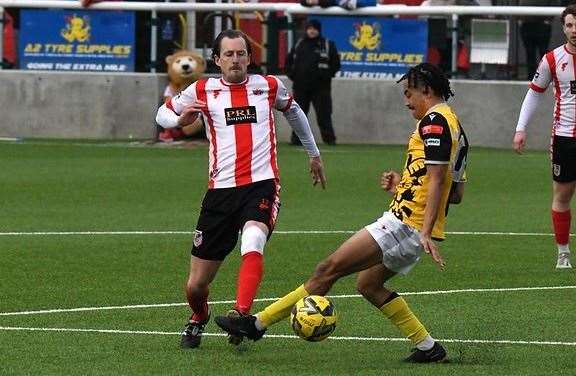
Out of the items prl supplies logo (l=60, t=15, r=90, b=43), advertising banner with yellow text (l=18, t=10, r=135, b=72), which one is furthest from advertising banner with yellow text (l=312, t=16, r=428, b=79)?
prl supplies logo (l=60, t=15, r=90, b=43)

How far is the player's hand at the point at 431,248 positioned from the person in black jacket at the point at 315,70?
20595mm

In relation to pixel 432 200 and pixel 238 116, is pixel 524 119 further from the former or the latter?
pixel 432 200

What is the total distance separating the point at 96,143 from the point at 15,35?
3.17 m

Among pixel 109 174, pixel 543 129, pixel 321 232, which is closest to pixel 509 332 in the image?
pixel 321 232

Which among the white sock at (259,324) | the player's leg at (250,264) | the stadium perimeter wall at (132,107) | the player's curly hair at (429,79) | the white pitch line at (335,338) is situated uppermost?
the player's curly hair at (429,79)

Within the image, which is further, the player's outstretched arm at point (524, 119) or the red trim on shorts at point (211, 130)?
the player's outstretched arm at point (524, 119)

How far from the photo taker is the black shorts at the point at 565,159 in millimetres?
15922

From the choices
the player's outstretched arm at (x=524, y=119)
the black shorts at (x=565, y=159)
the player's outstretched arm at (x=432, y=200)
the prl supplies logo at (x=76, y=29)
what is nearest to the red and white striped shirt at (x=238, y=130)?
the player's outstretched arm at (x=432, y=200)

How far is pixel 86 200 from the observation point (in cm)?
2238

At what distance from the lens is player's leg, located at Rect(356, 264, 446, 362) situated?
431 inches

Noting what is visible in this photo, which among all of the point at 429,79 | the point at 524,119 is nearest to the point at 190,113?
the point at 429,79

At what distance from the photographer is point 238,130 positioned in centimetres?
1173

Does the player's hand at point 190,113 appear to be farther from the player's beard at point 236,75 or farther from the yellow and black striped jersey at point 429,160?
the yellow and black striped jersey at point 429,160

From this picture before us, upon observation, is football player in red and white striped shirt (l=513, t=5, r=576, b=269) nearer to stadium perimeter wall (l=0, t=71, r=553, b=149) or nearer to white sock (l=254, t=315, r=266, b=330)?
white sock (l=254, t=315, r=266, b=330)
